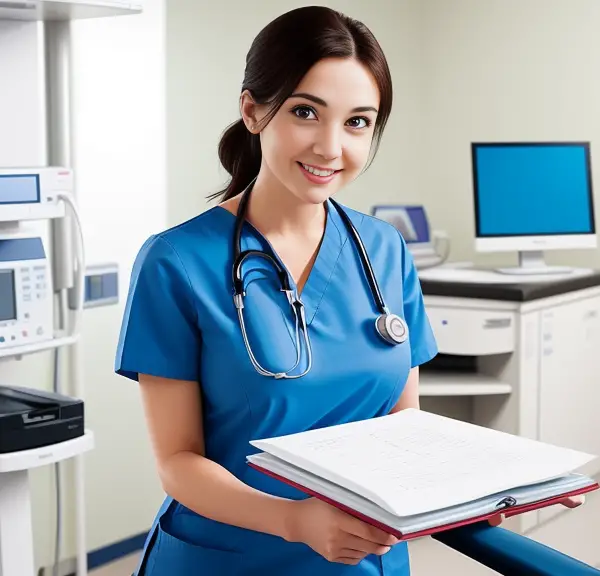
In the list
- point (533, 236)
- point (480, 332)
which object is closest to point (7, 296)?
point (480, 332)

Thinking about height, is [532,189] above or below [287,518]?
above

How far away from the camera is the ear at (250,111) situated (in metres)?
1.01

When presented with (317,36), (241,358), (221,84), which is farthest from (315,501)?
(221,84)

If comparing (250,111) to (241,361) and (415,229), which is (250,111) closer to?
(241,361)

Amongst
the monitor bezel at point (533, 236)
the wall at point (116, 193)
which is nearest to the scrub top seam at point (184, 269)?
the wall at point (116, 193)

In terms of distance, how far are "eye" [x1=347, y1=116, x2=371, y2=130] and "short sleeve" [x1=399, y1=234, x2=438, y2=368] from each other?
0.21m

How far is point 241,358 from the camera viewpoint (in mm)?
958

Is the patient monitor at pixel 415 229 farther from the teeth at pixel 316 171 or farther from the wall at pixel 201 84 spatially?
the teeth at pixel 316 171

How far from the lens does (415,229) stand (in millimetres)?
3080

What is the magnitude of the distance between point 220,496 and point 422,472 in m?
0.21

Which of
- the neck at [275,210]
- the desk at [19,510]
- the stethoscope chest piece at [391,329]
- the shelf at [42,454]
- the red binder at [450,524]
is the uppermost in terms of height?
the neck at [275,210]

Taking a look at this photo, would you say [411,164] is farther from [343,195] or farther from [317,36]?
[317,36]

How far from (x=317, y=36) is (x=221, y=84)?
192 cm

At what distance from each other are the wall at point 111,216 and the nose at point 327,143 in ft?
4.34
